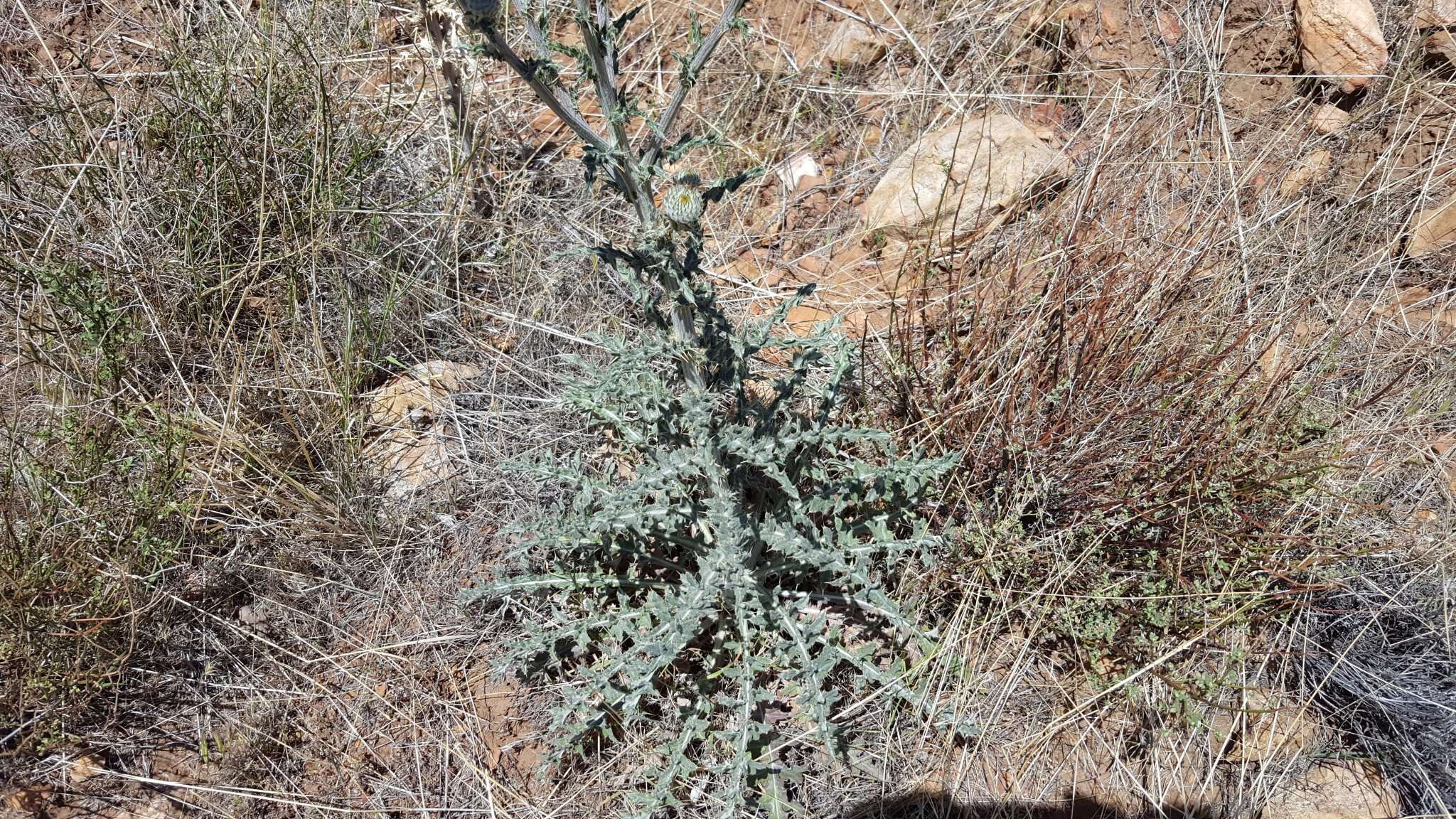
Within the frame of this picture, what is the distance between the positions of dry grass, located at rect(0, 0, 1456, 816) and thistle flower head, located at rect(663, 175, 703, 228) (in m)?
1.07

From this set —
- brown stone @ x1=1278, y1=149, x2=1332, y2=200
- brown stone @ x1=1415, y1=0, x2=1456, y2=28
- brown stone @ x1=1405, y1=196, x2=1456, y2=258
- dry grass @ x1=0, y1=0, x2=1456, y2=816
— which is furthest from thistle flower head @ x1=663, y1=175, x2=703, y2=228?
brown stone @ x1=1415, y1=0, x2=1456, y2=28

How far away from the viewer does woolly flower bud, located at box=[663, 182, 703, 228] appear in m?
1.67

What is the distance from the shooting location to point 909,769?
2.27 m

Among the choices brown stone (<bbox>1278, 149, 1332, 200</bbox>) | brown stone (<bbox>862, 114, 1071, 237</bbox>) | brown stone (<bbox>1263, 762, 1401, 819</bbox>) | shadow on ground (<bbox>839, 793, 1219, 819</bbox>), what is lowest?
shadow on ground (<bbox>839, 793, 1219, 819</bbox>)

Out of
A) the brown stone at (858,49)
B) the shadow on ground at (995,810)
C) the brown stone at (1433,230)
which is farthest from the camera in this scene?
the brown stone at (858,49)

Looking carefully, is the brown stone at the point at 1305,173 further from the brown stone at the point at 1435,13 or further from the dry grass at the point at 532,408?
the brown stone at the point at 1435,13

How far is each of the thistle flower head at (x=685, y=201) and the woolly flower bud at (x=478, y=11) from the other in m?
0.43

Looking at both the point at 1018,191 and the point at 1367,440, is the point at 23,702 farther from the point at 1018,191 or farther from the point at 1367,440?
the point at 1367,440

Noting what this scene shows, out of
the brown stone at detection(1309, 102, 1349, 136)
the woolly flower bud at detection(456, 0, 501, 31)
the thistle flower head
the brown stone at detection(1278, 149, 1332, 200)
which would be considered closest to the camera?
the woolly flower bud at detection(456, 0, 501, 31)

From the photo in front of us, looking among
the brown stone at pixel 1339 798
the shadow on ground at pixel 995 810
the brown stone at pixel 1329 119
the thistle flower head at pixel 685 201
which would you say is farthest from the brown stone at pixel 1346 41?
the thistle flower head at pixel 685 201

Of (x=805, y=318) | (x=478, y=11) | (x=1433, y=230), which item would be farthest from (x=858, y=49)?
(x=478, y=11)

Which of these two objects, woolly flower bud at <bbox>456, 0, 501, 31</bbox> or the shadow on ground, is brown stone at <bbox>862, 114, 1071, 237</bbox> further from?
woolly flower bud at <bbox>456, 0, 501, 31</bbox>

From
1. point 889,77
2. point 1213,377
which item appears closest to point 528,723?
point 1213,377

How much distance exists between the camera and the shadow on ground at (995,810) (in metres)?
2.23
